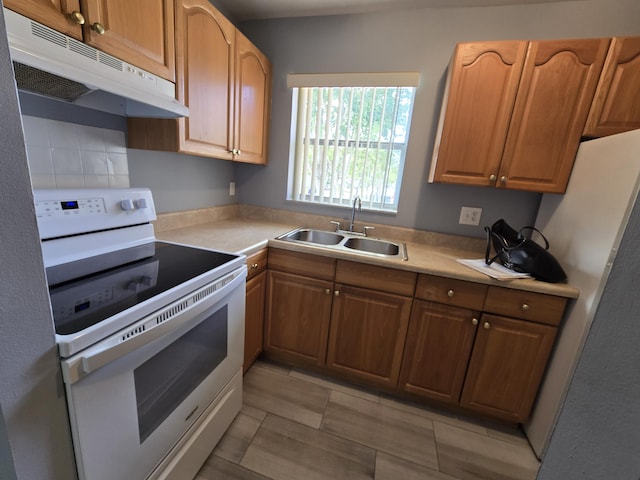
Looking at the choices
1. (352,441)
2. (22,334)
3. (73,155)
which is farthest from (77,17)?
(352,441)

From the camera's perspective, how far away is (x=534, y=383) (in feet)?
4.70

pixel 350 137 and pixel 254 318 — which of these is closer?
pixel 254 318

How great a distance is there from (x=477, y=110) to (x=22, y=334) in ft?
6.67

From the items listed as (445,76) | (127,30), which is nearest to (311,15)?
(445,76)

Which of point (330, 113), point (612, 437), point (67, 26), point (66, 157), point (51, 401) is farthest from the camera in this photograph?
point (330, 113)

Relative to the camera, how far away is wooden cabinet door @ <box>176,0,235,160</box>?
130 centimetres

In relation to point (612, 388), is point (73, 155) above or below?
above

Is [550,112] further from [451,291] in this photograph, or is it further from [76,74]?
[76,74]

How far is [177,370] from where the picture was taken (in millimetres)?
998

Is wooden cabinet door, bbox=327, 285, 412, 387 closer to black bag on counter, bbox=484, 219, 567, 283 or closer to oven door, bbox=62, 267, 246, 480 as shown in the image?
black bag on counter, bbox=484, 219, 567, 283

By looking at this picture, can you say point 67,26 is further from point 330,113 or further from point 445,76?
point 445,76

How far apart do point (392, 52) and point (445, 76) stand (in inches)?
15.8

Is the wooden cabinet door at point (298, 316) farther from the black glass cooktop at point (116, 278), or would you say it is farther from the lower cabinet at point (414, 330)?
the black glass cooktop at point (116, 278)

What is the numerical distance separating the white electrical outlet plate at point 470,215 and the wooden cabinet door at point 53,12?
2143 millimetres
